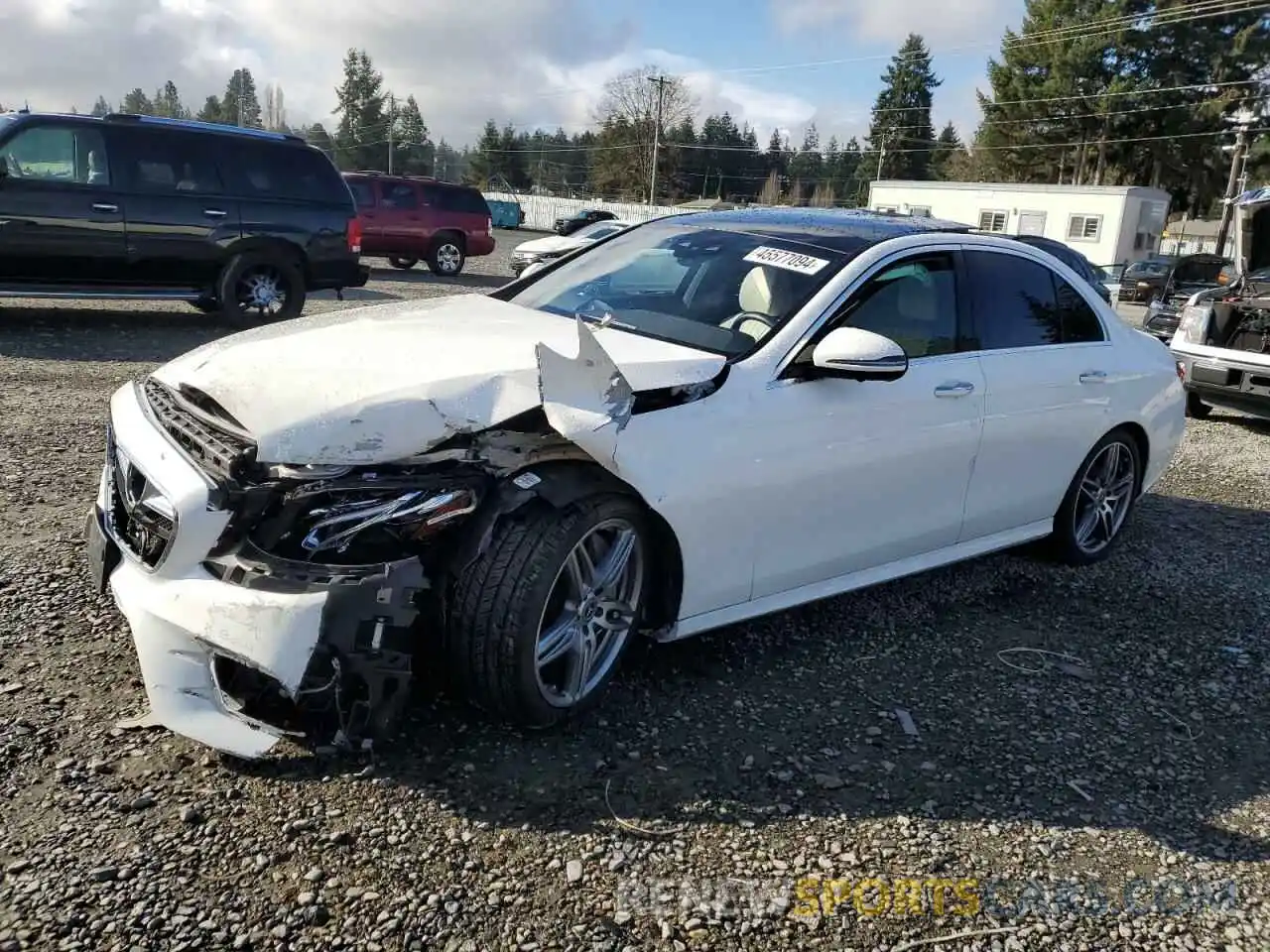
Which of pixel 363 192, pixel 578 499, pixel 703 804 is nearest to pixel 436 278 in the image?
pixel 363 192

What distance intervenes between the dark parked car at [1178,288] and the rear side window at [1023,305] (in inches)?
242

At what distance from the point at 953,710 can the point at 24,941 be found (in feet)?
9.52

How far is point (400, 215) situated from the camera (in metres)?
19.5

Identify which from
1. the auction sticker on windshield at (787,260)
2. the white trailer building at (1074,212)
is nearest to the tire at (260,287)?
the auction sticker on windshield at (787,260)

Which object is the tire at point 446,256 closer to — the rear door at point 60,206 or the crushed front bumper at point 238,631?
the rear door at point 60,206

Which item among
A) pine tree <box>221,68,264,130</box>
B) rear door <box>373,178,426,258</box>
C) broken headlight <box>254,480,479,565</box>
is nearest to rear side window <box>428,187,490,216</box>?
rear door <box>373,178,426,258</box>

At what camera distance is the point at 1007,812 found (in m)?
3.15

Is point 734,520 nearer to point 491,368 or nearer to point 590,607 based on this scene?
point 590,607

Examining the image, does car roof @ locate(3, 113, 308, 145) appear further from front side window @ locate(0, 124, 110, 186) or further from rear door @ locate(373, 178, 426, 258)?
rear door @ locate(373, 178, 426, 258)

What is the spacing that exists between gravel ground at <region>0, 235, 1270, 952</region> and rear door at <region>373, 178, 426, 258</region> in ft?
51.7

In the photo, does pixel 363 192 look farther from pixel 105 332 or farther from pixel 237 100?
pixel 237 100

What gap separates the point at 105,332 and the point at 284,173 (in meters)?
2.48

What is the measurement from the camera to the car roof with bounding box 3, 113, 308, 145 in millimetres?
9742

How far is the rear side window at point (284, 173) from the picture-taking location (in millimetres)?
10820
